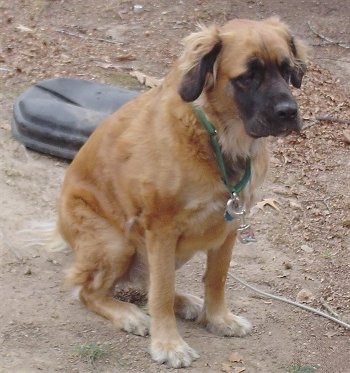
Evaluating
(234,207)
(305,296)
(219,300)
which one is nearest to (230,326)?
(219,300)

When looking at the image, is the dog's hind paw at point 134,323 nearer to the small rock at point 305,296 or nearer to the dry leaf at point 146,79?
the small rock at point 305,296

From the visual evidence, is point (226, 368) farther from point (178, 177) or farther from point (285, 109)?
point (285, 109)

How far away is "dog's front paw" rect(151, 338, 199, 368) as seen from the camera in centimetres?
428

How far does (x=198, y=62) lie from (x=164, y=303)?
1260 millimetres

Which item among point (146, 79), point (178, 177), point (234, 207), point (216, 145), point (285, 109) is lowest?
point (146, 79)

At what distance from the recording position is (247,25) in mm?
4051

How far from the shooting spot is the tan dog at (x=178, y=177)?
393 centimetres

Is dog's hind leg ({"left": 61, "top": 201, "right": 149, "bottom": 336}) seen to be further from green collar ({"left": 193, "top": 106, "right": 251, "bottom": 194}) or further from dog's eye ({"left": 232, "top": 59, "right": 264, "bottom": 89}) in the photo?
dog's eye ({"left": 232, "top": 59, "right": 264, "bottom": 89})

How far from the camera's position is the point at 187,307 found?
188 inches

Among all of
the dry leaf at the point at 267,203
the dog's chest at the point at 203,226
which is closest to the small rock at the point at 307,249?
the dry leaf at the point at 267,203

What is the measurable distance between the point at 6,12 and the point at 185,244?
605cm

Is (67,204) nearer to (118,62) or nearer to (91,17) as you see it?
(118,62)

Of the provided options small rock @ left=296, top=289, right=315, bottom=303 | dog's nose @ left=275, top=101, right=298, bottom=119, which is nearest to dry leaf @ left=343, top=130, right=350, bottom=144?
small rock @ left=296, top=289, right=315, bottom=303

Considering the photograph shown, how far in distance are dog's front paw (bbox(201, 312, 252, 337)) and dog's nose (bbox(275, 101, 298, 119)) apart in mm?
1334
